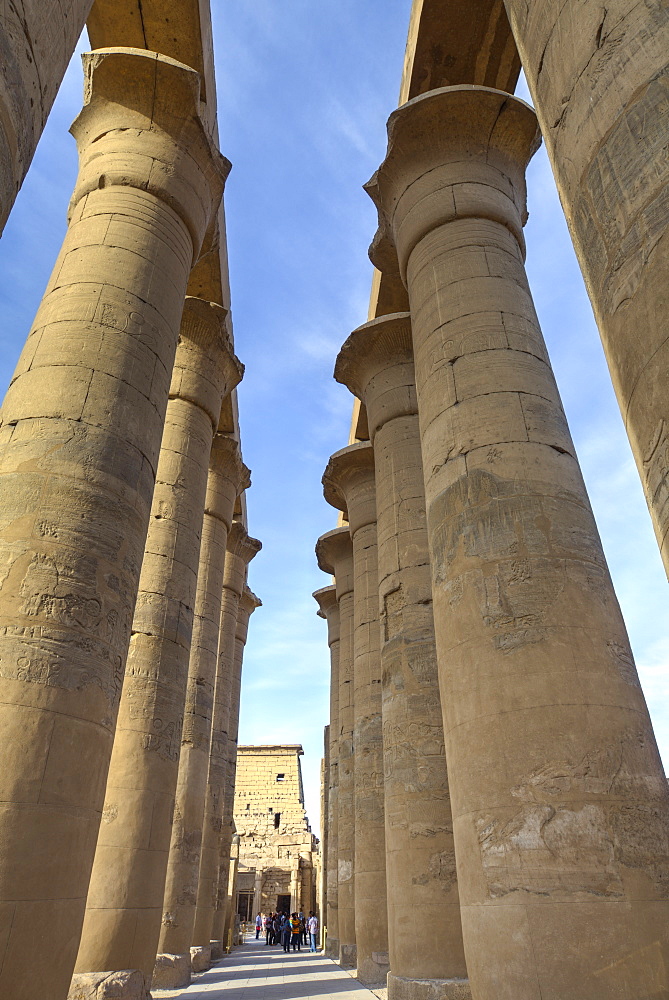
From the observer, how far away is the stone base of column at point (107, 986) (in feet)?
18.1

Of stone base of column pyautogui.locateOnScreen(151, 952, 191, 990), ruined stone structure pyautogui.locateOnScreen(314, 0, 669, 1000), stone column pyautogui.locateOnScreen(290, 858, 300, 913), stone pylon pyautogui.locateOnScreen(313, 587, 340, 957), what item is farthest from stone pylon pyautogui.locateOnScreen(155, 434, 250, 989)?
stone column pyautogui.locateOnScreen(290, 858, 300, 913)

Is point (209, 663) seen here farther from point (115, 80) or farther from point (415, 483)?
point (115, 80)

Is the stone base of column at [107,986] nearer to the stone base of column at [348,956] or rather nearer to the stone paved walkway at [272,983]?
the stone paved walkway at [272,983]

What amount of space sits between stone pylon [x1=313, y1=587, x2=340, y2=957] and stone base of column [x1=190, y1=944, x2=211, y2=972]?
351cm

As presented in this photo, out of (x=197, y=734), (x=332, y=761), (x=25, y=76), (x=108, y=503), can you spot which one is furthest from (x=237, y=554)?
(x=25, y=76)

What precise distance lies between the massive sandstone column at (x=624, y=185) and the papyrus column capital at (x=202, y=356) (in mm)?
7778

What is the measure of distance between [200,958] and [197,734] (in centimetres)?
435

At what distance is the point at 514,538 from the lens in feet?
15.5

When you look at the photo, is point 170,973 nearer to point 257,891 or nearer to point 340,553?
point 340,553

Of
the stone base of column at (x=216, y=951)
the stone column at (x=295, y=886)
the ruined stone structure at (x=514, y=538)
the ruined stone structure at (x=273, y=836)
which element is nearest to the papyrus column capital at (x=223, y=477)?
the ruined stone structure at (x=514, y=538)

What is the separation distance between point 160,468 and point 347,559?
24.6 ft

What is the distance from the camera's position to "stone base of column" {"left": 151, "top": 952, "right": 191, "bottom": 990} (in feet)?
28.5

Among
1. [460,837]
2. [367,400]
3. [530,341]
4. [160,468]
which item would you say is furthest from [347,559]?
[460,837]

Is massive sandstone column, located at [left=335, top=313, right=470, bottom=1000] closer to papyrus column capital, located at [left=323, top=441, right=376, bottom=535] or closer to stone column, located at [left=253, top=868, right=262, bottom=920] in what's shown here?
papyrus column capital, located at [left=323, top=441, right=376, bottom=535]
